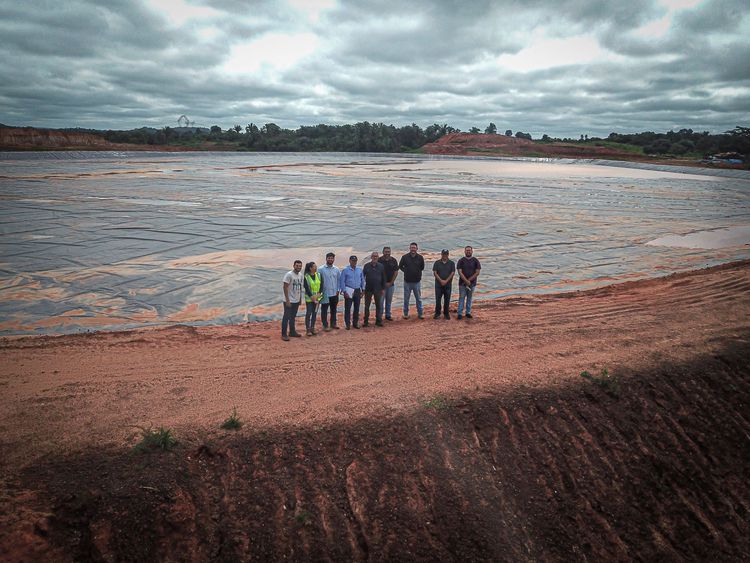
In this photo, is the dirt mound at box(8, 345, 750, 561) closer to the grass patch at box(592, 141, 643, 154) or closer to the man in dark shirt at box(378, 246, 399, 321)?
the man in dark shirt at box(378, 246, 399, 321)

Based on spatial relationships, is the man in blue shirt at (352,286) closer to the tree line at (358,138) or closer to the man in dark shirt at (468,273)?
the man in dark shirt at (468,273)

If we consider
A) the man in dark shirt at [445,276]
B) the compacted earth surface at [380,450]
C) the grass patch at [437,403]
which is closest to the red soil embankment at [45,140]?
the man in dark shirt at [445,276]

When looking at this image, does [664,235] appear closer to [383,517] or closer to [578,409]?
[578,409]

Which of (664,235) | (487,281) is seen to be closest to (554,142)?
(664,235)

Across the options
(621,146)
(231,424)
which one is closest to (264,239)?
(231,424)

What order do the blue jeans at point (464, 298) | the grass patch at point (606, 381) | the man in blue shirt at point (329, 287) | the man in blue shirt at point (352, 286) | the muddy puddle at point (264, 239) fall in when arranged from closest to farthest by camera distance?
the grass patch at point (606, 381)
the man in blue shirt at point (329, 287)
the man in blue shirt at point (352, 286)
the blue jeans at point (464, 298)
the muddy puddle at point (264, 239)

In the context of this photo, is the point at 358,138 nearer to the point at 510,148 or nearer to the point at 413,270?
the point at 510,148
